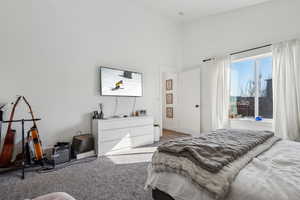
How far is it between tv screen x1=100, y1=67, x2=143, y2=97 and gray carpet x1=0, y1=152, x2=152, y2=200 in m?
1.55

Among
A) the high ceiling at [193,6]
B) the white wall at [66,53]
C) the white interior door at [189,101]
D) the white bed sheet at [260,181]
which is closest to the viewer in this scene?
the white bed sheet at [260,181]

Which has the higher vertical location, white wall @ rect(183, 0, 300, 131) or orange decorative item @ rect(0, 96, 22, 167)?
white wall @ rect(183, 0, 300, 131)

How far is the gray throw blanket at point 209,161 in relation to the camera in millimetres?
956

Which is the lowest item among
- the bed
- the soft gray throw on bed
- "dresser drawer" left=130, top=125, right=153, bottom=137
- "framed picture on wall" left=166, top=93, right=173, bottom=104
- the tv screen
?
"dresser drawer" left=130, top=125, right=153, bottom=137

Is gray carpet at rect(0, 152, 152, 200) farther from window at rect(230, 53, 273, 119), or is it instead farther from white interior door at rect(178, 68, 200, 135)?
window at rect(230, 53, 273, 119)

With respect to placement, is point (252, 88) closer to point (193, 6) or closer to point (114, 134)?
point (193, 6)

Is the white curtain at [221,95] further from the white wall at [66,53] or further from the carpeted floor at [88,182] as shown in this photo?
the carpeted floor at [88,182]

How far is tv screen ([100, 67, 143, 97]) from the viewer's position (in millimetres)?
3326

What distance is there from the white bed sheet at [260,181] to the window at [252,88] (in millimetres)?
2548

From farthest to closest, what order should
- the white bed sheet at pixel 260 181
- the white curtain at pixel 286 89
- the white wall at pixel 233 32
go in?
the white wall at pixel 233 32
the white curtain at pixel 286 89
the white bed sheet at pixel 260 181

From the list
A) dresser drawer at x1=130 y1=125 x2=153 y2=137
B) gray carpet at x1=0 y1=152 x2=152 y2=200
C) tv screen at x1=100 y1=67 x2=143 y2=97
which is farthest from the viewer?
dresser drawer at x1=130 y1=125 x2=153 y2=137

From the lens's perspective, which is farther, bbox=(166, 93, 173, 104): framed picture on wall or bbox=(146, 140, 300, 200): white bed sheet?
bbox=(166, 93, 173, 104): framed picture on wall

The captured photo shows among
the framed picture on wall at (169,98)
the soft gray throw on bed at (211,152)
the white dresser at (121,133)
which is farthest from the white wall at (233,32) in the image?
the soft gray throw on bed at (211,152)

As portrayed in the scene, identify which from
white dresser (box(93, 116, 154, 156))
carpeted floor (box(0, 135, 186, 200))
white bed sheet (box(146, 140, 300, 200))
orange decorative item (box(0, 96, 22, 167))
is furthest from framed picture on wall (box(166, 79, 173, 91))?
orange decorative item (box(0, 96, 22, 167))
